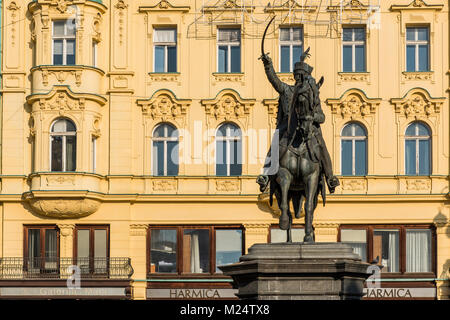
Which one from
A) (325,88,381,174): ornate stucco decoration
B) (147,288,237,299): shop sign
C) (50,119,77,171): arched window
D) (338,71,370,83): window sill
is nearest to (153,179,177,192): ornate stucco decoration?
(50,119,77,171): arched window

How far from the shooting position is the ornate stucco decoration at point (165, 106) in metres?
41.8

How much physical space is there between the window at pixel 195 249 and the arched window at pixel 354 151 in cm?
460

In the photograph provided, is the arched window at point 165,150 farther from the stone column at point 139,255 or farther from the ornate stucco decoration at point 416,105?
the ornate stucco decoration at point 416,105

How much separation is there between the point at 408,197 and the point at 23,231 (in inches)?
551

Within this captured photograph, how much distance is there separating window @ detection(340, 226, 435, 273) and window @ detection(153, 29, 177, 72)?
8847 mm

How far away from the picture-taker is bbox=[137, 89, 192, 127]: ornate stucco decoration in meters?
41.8

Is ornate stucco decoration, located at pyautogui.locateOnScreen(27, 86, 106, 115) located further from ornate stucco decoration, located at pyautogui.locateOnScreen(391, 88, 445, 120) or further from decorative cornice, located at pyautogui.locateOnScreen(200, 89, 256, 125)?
ornate stucco decoration, located at pyautogui.locateOnScreen(391, 88, 445, 120)

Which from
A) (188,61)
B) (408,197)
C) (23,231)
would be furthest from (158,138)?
(408,197)

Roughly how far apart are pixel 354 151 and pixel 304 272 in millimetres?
23126

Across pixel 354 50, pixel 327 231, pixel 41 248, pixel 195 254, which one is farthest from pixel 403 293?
pixel 41 248

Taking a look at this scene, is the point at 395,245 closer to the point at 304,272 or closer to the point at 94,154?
the point at 94,154

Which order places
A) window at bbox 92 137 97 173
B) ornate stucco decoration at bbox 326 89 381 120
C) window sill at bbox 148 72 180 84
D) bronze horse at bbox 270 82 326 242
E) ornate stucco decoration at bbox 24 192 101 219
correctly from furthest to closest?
window sill at bbox 148 72 180 84 < ornate stucco decoration at bbox 326 89 381 120 < window at bbox 92 137 97 173 < ornate stucco decoration at bbox 24 192 101 219 < bronze horse at bbox 270 82 326 242

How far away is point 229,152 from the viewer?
41812 mm

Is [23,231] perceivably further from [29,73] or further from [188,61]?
[188,61]
